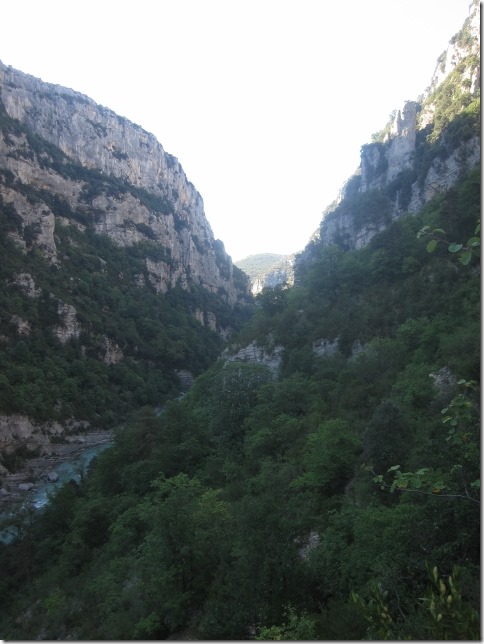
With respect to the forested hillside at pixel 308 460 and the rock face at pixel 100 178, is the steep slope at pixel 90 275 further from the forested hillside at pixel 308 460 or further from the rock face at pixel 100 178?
the forested hillside at pixel 308 460

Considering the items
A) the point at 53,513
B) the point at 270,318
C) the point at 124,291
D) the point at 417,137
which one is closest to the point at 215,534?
the point at 53,513

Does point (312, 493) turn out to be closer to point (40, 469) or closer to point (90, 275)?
point (40, 469)

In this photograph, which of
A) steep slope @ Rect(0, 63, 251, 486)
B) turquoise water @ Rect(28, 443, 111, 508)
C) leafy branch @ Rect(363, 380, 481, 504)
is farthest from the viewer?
steep slope @ Rect(0, 63, 251, 486)

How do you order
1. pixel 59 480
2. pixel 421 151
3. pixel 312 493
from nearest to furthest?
pixel 312 493, pixel 59 480, pixel 421 151

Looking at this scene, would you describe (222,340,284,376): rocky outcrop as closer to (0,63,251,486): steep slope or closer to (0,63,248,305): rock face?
(0,63,251,486): steep slope

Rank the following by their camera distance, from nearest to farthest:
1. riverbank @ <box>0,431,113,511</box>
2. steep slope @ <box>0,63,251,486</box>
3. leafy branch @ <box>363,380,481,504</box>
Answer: leafy branch @ <box>363,380,481,504</box>
riverbank @ <box>0,431,113,511</box>
steep slope @ <box>0,63,251,486</box>

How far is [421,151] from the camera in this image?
187 ft

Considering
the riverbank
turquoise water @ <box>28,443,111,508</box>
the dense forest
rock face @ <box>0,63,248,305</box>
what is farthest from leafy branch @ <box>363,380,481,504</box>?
rock face @ <box>0,63,248,305</box>

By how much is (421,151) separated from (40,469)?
193 ft

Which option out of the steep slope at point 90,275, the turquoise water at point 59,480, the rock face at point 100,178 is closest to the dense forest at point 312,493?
the turquoise water at point 59,480

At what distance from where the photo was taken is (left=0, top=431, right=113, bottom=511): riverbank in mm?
35894

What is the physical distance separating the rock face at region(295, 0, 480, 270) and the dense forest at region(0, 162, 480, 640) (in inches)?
593

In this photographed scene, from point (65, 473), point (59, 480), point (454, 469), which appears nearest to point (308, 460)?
point (454, 469)

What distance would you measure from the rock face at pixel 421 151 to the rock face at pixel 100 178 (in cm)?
5219
